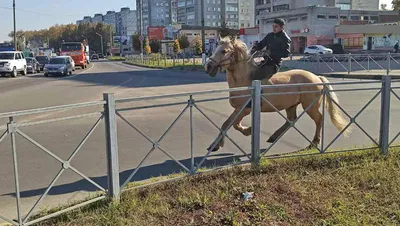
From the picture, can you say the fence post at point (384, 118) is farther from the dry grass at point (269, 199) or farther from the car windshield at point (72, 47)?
the car windshield at point (72, 47)

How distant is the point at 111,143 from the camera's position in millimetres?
4090

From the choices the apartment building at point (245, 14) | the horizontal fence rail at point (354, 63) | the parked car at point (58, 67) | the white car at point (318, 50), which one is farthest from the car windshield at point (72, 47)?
the apartment building at point (245, 14)

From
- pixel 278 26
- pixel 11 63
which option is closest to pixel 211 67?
pixel 278 26

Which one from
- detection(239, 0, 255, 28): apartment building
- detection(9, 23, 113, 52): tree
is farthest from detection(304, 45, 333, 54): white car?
detection(239, 0, 255, 28): apartment building

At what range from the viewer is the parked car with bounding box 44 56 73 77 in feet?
101

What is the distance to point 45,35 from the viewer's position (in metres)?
137

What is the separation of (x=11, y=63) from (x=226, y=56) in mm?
28995

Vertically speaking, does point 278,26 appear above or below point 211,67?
above

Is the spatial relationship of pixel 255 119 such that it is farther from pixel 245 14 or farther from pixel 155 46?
Result: pixel 245 14

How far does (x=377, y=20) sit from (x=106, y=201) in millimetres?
86385

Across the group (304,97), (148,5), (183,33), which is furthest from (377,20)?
(304,97)

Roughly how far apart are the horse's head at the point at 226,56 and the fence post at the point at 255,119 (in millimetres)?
1244

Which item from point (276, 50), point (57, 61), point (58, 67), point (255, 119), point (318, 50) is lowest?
point (255, 119)

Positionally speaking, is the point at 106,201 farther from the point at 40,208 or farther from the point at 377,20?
the point at 377,20
